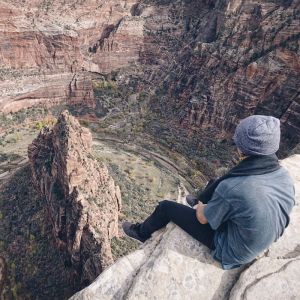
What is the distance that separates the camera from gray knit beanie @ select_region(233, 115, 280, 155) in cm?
729

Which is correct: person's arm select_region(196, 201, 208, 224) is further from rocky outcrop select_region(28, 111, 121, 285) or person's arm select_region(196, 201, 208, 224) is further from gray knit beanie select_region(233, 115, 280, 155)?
rocky outcrop select_region(28, 111, 121, 285)

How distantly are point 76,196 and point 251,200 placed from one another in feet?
76.7

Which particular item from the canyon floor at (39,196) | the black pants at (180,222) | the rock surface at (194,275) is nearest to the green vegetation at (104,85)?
the canyon floor at (39,196)

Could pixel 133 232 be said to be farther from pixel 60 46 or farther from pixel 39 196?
pixel 60 46

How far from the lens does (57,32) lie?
60.6 m

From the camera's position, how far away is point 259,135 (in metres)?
7.30

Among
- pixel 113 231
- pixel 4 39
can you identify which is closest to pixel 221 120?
pixel 113 231

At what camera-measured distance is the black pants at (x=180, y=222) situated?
850 centimetres

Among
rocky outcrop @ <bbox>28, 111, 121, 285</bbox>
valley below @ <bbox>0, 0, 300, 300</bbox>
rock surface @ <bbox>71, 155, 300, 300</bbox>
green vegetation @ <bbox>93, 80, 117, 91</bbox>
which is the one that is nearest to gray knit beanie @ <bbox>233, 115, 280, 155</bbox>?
rock surface @ <bbox>71, 155, 300, 300</bbox>

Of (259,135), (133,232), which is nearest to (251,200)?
(259,135)

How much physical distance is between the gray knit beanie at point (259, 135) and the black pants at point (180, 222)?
7.43 feet

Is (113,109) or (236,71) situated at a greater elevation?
(236,71)

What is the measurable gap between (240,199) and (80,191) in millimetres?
23624

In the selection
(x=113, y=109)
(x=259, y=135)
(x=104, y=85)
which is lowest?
(x=113, y=109)
